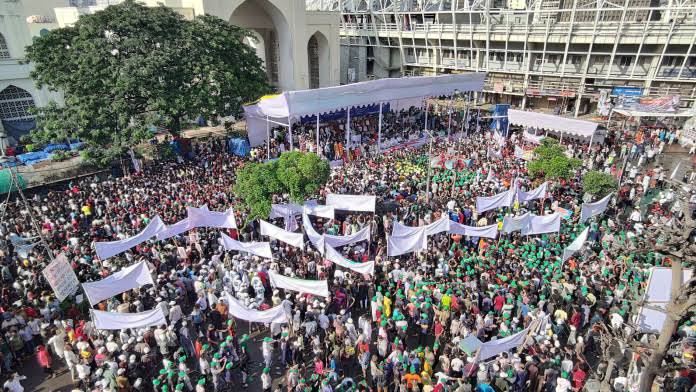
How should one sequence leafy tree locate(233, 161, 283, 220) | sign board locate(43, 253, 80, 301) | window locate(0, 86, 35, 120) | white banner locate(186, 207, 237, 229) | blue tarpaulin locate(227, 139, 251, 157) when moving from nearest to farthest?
sign board locate(43, 253, 80, 301)
white banner locate(186, 207, 237, 229)
leafy tree locate(233, 161, 283, 220)
blue tarpaulin locate(227, 139, 251, 157)
window locate(0, 86, 35, 120)

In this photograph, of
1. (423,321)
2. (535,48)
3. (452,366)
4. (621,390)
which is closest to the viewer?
(621,390)

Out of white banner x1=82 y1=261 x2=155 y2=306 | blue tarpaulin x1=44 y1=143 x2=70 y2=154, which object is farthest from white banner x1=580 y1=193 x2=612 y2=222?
blue tarpaulin x1=44 y1=143 x2=70 y2=154

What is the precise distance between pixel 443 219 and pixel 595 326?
15.1 ft

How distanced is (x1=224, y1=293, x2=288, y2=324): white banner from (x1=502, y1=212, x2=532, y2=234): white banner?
7.05 meters

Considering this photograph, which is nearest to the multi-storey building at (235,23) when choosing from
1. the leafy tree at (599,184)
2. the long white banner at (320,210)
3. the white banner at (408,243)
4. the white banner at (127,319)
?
the long white banner at (320,210)

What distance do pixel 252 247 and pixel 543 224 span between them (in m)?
8.71

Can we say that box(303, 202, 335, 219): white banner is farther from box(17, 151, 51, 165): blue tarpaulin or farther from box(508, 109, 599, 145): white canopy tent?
box(17, 151, 51, 165): blue tarpaulin

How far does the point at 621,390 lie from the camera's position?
791 cm

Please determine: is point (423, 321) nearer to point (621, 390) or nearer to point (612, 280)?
point (621, 390)

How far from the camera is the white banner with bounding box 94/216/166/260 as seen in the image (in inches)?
447

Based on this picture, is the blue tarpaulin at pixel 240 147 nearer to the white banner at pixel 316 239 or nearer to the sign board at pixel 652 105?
the white banner at pixel 316 239

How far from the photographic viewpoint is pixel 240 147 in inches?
904

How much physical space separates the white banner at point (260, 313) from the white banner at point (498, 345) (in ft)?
13.6

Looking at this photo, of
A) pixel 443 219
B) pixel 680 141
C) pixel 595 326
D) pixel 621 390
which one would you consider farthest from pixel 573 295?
pixel 680 141
